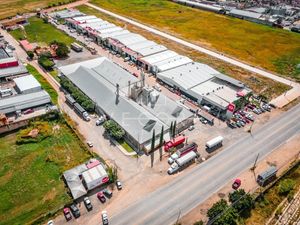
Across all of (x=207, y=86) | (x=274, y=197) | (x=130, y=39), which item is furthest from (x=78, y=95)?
(x=274, y=197)

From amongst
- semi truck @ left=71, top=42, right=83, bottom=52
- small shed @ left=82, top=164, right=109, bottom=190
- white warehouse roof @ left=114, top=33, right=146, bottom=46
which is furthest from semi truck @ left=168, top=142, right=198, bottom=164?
semi truck @ left=71, top=42, right=83, bottom=52

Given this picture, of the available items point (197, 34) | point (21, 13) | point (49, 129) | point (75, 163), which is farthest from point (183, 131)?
point (21, 13)

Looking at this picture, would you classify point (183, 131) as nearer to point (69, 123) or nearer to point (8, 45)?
point (69, 123)

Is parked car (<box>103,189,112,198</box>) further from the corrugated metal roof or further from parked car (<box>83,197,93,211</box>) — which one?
the corrugated metal roof

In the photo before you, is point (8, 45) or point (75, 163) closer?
point (75, 163)

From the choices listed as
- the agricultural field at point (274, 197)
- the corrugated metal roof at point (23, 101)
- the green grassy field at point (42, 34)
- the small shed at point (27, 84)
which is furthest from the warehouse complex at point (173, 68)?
the corrugated metal roof at point (23, 101)

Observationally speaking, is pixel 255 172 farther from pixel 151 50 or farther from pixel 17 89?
pixel 17 89
